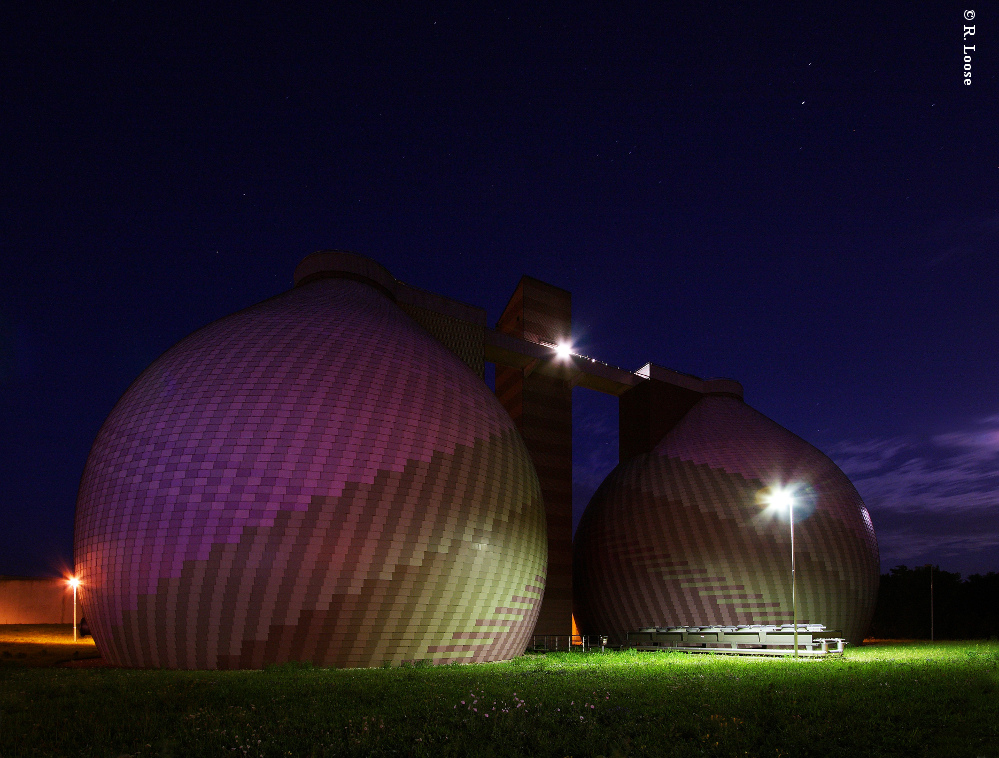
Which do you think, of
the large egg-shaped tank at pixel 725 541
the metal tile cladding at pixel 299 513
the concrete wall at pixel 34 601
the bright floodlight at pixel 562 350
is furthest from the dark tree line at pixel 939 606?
the concrete wall at pixel 34 601

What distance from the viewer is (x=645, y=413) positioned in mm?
49781

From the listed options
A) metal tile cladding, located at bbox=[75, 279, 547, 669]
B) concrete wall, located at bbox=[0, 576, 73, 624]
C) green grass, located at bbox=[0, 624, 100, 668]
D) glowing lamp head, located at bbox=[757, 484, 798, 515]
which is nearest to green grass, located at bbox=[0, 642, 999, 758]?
metal tile cladding, located at bbox=[75, 279, 547, 669]

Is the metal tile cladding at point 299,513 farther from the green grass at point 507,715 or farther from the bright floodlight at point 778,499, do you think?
the bright floodlight at point 778,499

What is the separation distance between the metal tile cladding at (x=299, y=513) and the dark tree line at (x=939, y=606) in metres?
61.2

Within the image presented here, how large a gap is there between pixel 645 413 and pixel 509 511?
23512mm

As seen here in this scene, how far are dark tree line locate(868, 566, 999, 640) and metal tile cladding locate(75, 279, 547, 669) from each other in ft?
201

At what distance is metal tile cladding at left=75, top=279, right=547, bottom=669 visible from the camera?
23141 mm

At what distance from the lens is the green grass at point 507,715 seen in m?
10.3

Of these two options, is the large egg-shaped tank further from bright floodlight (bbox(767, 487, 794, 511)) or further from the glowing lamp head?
bright floodlight (bbox(767, 487, 794, 511))

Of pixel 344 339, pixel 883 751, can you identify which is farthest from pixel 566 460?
pixel 883 751

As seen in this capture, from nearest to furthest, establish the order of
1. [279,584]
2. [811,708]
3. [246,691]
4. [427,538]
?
[811,708] < [246,691] < [279,584] < [427,538]

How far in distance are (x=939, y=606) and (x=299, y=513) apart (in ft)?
248

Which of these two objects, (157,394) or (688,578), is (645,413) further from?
(157,394)

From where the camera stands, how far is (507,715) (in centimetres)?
1214
